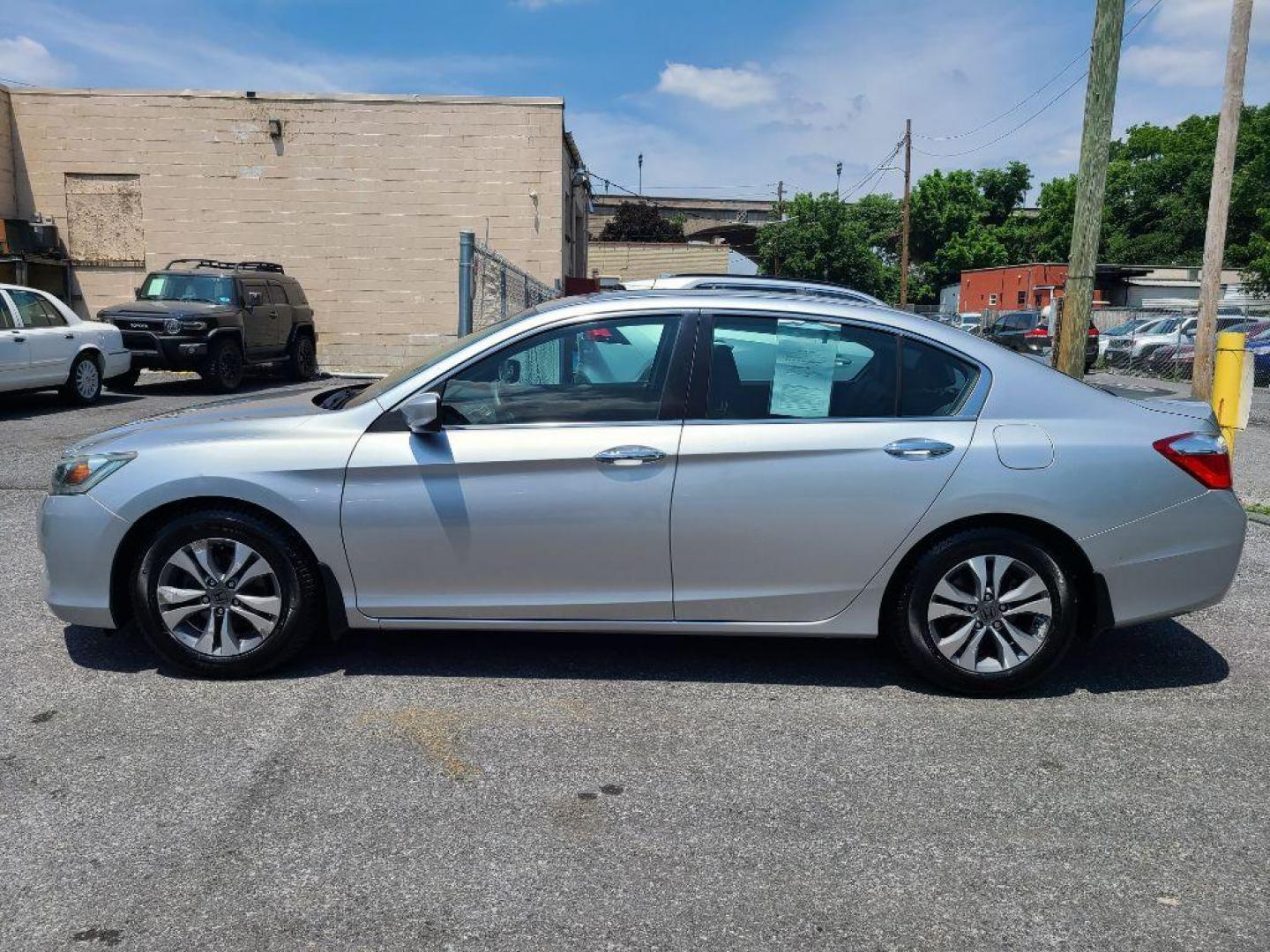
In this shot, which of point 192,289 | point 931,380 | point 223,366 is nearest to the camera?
point 931,380

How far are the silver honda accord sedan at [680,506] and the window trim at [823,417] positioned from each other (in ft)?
0.04

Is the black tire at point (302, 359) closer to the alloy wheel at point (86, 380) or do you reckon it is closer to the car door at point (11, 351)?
the alloy wheel at point (86, 380)

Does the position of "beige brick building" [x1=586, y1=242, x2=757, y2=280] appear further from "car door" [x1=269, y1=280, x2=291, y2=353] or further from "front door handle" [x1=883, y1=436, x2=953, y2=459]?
"front door handle" [x1=883, y1=436, x2=953, y2=459]

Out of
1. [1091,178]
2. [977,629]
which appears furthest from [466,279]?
[977,629]

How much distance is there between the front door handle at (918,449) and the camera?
4184 millimetres

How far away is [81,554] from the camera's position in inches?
168

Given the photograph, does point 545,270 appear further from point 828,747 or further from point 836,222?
point 836,222

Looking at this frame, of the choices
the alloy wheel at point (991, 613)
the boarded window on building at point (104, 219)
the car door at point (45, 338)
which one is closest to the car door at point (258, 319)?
the car door at point (45, 338)

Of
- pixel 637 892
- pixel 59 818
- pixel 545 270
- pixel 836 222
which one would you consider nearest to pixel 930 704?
pixel 637 892

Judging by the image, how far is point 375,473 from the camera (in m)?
4.22

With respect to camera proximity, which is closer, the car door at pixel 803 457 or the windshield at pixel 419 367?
the car door at pixel 803 457

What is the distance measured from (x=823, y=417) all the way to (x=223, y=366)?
14.1 m

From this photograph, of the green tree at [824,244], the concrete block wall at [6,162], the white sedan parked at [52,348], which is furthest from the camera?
the green tree at [824,244]

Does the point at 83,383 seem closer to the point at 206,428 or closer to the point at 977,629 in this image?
the point at 206,428
